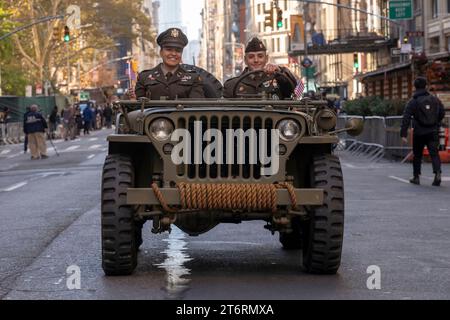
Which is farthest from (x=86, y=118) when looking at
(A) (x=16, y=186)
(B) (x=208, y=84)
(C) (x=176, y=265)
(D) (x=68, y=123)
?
(C) (x=176, y=265)

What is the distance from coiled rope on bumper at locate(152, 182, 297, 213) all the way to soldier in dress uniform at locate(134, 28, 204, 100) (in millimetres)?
1773

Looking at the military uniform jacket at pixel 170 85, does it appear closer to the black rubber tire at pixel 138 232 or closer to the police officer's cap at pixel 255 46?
the police officer's cap at pixel 255 46

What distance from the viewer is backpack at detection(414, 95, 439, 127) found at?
20188mm

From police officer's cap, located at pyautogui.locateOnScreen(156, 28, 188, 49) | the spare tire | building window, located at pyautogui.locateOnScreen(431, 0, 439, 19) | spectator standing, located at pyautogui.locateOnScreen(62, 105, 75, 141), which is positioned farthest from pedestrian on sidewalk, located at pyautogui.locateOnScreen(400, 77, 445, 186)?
spectator standing, located at pyautogui.locateOnScreen(62, 105, 75, 141)

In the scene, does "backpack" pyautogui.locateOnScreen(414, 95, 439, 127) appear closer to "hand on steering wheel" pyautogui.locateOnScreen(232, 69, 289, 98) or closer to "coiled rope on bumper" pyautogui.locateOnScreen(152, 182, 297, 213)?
"hand on steering wheel" pyautogui.locateOnScreen(232, 69, 289, 98)

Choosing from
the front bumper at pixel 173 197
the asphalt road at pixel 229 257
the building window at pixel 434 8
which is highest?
→ the building window at pixel 434 8

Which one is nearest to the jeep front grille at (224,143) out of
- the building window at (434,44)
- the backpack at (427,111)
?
the backpack at (427,111)

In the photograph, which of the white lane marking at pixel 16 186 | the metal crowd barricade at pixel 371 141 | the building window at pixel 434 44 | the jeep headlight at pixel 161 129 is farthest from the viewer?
the building window at pixel 434 44

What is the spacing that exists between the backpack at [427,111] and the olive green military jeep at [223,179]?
37.0ft

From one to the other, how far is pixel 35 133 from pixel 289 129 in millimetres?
31185

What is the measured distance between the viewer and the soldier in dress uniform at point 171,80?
34.2 ft

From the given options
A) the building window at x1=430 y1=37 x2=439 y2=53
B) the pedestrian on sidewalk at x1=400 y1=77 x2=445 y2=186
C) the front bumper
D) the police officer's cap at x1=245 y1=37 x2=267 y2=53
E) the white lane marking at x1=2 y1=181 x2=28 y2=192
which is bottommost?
the white lane marking at x1=2 y1=181 x2=28 y2=192
